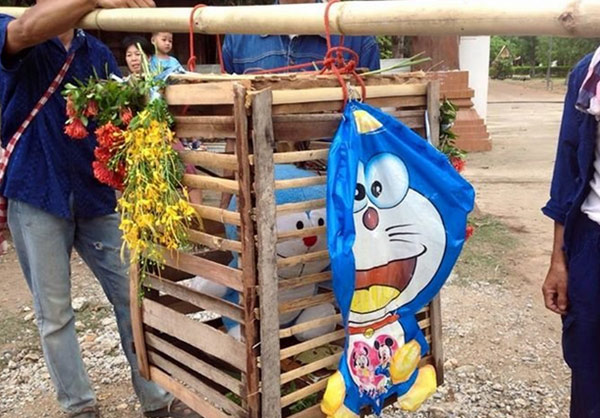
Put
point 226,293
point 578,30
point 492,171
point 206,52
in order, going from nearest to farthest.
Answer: point 578,30 < point 226,293 < point 492,171 < point 206,52

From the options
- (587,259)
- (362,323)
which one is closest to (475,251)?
(587,259)

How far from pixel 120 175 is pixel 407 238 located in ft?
2.73

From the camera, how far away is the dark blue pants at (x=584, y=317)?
1828mm

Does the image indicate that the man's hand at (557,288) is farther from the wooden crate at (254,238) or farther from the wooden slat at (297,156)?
the wooden slat at (297,156)

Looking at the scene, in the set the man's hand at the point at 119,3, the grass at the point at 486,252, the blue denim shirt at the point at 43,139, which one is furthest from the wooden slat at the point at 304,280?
the grass at the point at 486,252

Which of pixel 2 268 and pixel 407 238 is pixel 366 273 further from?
pixel 2 268

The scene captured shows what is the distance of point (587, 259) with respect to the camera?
6.01 feet

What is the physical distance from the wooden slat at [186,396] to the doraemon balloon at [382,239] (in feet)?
1.06

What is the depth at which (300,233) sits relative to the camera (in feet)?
5.47

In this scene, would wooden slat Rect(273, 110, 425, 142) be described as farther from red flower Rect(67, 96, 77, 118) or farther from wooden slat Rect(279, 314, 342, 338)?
red flower Rect(67, 96, 77, 118)

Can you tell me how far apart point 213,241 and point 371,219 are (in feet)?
1.41

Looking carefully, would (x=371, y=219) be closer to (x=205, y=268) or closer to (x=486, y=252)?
(x=205, y=268)

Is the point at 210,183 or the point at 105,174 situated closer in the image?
the point at 210,183

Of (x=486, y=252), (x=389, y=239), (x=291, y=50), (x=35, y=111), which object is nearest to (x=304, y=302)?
(x=389, y=239)
